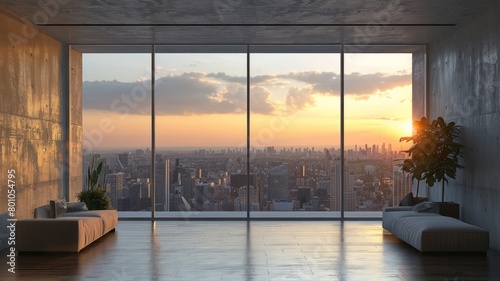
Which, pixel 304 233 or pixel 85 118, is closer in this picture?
pixel 304 233

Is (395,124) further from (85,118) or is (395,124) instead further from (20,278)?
(20,278)

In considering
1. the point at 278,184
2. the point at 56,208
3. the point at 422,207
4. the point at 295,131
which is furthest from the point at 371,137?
the point at 56,208

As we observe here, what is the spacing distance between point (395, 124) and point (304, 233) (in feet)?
11.7

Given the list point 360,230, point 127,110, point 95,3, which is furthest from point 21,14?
point 360,230

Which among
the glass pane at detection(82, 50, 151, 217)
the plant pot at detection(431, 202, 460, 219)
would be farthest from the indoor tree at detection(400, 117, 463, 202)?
the glass pane at detection(82, 50, 151, 217)

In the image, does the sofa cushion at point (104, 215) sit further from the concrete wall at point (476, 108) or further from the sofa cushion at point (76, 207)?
the concrete wall at point (476, 108)

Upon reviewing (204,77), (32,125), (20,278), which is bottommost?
(20,278)

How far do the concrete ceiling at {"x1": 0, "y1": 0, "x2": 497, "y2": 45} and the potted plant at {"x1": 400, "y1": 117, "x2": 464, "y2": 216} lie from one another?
5.37 ft

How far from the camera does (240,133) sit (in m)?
11.8

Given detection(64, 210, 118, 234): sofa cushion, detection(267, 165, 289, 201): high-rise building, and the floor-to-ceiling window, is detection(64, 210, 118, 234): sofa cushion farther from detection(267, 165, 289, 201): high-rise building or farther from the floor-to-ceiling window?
detection(267, 165, 289, 201): high-rise building

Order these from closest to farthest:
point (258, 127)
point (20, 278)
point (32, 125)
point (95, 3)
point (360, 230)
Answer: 1. point (20, 278)
2. point (95, 3)
3. point (32, 125)
4. point (360, 230)
5. point (258, 127)

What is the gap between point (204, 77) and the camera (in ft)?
39.1

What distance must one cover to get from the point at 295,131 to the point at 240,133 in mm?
1048

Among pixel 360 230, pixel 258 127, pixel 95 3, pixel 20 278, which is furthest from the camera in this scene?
pixel 258 127
